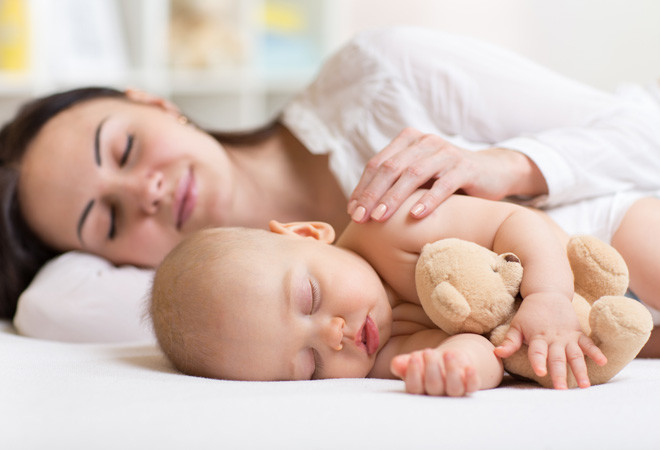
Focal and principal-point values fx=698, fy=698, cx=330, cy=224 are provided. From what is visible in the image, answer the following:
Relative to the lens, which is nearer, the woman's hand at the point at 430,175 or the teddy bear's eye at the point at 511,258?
the teddy bear's eye at the point at 511,258

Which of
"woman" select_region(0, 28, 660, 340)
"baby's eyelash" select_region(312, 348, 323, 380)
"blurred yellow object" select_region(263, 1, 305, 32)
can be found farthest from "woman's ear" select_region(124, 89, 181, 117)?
"blurred yellow object" select_region(263, 1, 305, 32)

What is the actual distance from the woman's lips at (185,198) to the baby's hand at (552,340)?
0.91 m

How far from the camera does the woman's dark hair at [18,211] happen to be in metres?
1.64

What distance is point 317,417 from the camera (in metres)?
0.69

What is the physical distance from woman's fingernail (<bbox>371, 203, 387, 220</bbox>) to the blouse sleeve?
0.40m

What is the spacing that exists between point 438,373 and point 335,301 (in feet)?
0.77

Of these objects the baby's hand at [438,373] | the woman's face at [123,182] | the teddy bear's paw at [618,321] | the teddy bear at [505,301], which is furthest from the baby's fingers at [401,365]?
the woman's face at [123,182]

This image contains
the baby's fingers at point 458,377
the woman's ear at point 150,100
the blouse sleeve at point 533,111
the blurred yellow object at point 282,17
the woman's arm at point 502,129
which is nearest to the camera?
the baby's fingers at point 458,377

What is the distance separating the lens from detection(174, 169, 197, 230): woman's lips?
1.56m

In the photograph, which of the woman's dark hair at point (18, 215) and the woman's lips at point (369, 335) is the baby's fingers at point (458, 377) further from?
the woman's dark hair at point (18, 215)

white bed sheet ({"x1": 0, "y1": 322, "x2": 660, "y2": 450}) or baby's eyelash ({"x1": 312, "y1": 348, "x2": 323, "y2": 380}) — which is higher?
white bed sheet ({"x1": 0, "y1": 322, "x2": 660, "y2": 450})

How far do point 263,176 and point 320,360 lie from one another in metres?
0.92

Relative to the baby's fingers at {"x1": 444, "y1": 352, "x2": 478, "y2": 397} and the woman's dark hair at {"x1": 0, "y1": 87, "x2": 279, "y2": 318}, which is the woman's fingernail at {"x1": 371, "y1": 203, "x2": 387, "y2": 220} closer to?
the baby's fingers at {"x1": 444, "y1": 352, "x2": 478, "y2": 397}

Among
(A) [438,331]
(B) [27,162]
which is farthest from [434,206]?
(B) [27,162]
